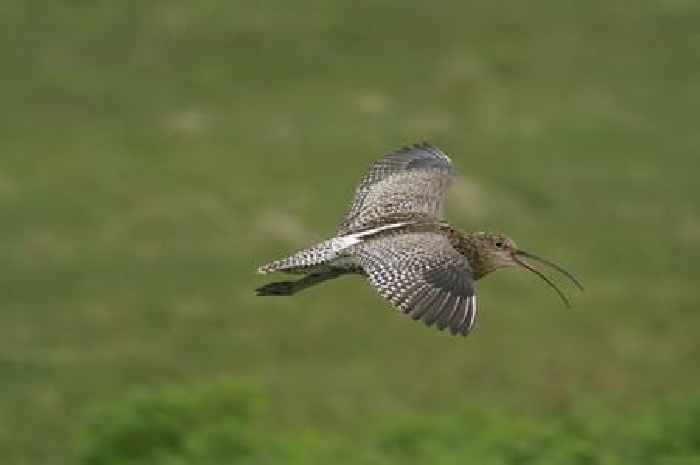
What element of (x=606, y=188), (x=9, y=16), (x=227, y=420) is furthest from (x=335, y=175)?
(x=227, y=420)

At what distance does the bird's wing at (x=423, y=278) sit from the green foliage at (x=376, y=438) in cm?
378

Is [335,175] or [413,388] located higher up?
[335,175]

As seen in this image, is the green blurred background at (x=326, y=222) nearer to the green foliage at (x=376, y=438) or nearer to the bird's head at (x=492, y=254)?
the green foliage at (x=376, y=438)

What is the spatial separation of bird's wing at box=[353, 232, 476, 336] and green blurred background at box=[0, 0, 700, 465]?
3.45m

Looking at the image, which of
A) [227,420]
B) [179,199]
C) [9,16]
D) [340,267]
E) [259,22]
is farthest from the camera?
[259,22]

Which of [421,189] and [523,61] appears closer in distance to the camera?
[421,189]

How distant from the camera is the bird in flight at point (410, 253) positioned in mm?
11625

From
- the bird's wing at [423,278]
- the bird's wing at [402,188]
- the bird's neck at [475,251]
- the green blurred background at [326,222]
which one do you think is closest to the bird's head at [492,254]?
the bird's neck at [475,251]

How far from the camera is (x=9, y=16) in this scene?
33.8 m

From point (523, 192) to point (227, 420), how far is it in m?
13.7

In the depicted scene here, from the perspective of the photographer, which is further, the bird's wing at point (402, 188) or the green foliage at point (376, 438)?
the green foliage at point (376, 438)

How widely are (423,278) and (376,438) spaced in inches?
241

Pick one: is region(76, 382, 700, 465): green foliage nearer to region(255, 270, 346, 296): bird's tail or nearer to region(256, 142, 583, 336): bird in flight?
region(256, 142, 583, 336): bird in flight

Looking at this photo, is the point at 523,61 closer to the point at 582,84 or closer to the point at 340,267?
the point at 582,84
